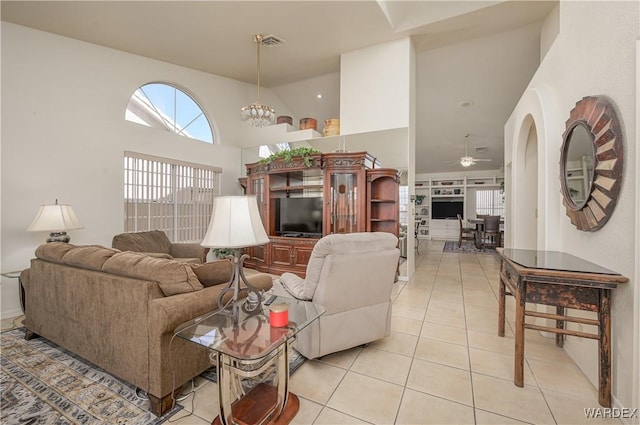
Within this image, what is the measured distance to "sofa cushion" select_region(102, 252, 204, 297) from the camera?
1.64 m

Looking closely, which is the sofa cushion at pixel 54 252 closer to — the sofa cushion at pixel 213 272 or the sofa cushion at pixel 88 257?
the sofa cushion at pixel 88 257

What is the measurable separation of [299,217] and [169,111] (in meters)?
3.09

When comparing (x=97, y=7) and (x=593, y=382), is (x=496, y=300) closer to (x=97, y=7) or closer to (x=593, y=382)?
(x=593, y=382)

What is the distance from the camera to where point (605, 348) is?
1.56m

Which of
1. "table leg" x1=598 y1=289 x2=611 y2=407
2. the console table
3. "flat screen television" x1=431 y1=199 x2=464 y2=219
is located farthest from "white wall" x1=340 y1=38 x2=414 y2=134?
"flat screen television" x1=431 y1=199 x2=464 y2=219

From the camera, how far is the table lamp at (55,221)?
2.92 m

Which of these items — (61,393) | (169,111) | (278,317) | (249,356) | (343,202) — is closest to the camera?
(249,356)

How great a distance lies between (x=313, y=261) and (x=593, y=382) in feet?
6.80

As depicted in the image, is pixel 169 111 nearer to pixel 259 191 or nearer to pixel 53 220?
pixel 259 191

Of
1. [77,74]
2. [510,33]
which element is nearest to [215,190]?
[77,74]

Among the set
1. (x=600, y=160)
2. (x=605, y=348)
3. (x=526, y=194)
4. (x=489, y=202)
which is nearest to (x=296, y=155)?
(x=526, y=194)

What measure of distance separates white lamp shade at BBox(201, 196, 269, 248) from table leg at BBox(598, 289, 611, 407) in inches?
82.5

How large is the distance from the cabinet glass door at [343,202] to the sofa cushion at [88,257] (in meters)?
3.09

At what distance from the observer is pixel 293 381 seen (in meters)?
1.86
